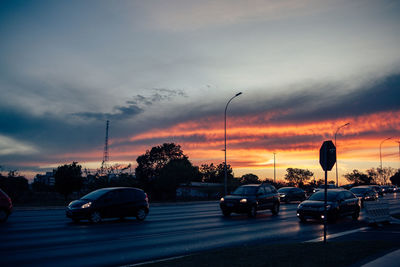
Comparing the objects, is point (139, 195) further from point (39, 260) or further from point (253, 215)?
point (39, 260)

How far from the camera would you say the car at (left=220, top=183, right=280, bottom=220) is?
871 inches

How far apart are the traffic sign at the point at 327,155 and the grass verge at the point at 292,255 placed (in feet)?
7.07

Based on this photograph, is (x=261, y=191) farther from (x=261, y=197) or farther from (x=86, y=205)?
(x=86, y=205)

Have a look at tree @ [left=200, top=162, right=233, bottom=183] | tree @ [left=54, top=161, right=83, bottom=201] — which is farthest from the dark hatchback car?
tree @ [left=200, top=162, right=233, bottom=183]

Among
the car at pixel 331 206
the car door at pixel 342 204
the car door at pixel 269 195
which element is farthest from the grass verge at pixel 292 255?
the car door at pixel 269 195

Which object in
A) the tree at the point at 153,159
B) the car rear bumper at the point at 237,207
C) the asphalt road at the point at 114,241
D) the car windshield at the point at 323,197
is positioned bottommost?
the asphalt road at the point at 114,241

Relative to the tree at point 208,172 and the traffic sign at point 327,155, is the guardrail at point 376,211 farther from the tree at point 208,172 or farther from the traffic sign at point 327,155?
the tree at point 208,172

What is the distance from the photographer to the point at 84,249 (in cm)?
1066

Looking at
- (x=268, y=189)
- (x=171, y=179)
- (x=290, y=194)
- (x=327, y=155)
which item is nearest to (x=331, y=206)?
(x=268, y=189)

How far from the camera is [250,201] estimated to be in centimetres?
2220

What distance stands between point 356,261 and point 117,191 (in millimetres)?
13291

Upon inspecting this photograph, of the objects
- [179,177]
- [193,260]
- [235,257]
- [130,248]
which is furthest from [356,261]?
[179,177]

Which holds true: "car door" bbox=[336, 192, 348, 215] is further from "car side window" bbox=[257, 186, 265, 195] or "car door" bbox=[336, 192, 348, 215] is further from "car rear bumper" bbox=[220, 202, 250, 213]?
"car rear bumper" bbox=[220, 202, 250, 213]

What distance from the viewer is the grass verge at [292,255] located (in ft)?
26.7
